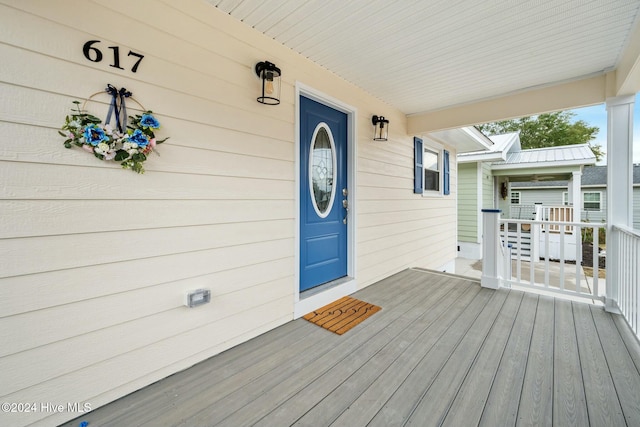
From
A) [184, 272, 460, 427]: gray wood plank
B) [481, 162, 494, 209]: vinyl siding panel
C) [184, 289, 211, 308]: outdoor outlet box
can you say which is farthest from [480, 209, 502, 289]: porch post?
[481, 162, 494, 209]: vinyl siding panel

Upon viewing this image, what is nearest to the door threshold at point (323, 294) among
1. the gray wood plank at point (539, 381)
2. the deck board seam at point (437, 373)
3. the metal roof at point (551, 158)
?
the deck board seam at point (437, 373)

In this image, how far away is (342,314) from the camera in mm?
2705

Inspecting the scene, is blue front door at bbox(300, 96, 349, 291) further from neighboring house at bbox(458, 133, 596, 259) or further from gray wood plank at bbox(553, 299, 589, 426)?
Result: neighboring house at bbox(458, 133, 596, 259)

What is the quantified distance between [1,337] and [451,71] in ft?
12.8

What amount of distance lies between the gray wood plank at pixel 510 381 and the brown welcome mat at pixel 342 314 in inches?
43.9

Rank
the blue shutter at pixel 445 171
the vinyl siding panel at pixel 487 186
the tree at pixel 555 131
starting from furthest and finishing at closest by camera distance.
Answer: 1. the tree at pixel 555 131
2. the vinyl siding panel at pixel 487 186
3. the blue shutter at pixel 445 171

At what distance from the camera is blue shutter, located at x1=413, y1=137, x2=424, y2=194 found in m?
4.61

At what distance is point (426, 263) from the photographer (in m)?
5.17

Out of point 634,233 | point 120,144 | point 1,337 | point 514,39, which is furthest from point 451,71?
point 1,337

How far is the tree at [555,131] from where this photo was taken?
1616 centimetres

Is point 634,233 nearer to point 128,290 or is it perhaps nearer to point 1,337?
point 128,290

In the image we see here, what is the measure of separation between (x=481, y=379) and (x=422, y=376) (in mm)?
370

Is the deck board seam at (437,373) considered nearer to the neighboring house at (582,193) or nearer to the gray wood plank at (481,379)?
the gray wood plank at (481,379)

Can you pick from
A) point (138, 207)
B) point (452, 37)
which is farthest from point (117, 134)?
point (452, 37)
